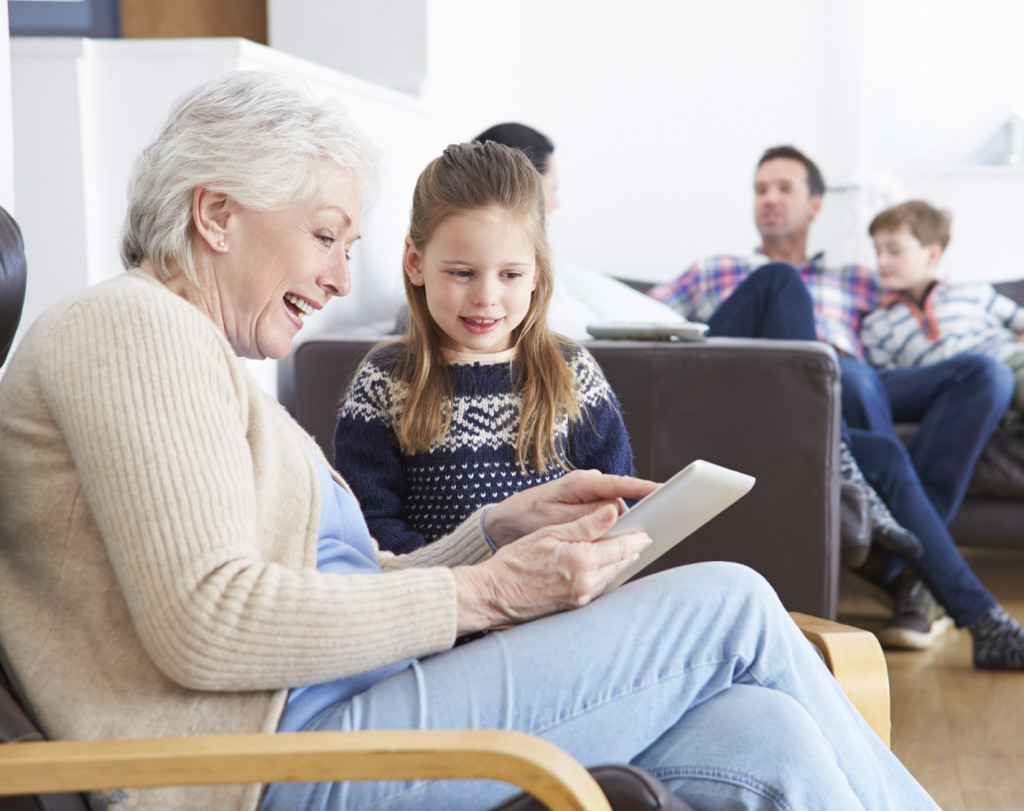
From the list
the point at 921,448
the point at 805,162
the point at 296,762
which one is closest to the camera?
the point at 296,762

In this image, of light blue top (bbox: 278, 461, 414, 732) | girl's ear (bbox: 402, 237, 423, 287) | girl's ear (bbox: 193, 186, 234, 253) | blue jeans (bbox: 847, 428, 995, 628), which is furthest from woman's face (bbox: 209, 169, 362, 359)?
blue jeans (bbox: 847, 428, 995, 628)

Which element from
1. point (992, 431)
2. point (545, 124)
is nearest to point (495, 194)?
point (992, 431)

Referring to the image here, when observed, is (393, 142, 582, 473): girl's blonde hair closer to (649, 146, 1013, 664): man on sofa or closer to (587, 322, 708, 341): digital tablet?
(587, 322, 708, 341): digital tablet

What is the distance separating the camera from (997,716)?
7.32 feet

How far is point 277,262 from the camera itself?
113cm

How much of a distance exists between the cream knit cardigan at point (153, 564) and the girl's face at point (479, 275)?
2.14 ft

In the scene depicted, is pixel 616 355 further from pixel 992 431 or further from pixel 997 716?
pixel 992 431

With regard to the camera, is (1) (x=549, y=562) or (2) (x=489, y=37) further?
(2) (x=489, y=37)

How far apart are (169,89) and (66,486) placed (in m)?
1.14

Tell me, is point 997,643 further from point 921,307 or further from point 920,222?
point 920,222

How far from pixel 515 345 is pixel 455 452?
20 cm

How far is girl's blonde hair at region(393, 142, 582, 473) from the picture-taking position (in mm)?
1587

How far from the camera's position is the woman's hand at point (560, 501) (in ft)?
4.02

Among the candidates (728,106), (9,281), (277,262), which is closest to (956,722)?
(277,262)
